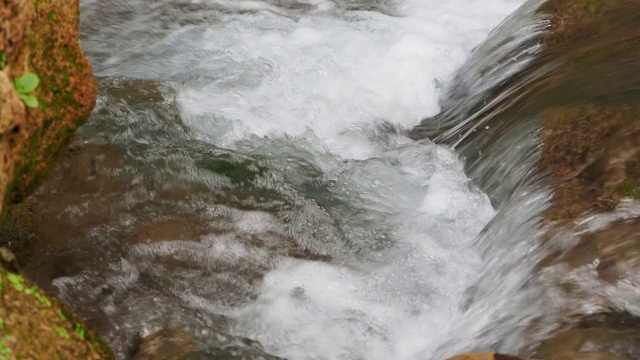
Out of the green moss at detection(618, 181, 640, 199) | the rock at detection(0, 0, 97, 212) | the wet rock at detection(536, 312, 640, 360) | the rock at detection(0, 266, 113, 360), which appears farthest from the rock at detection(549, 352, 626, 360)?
the rock at detection(0, 0, 97, 212)

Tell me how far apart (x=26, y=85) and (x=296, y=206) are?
2.69 metres

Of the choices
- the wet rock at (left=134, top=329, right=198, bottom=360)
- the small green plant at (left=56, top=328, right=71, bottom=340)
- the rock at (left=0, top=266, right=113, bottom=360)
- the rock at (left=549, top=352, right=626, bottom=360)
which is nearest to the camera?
the rock at (left=0, top=266, right=113, bottom=360)

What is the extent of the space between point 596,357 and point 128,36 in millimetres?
6558

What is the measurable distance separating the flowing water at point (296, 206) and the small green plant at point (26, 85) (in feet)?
5.62

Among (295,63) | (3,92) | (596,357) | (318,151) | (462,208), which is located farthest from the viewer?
(295,63)

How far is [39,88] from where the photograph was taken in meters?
2.85

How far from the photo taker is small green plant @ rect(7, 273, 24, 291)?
262 centimetres

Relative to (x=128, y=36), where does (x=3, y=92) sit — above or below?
above

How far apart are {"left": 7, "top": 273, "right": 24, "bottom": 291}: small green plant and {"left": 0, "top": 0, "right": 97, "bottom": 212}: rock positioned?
0.32m

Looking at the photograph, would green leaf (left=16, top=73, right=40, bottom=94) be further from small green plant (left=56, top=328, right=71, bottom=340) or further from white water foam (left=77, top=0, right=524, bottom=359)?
white water foam (left=77, top=0, right=524, bottom=359)

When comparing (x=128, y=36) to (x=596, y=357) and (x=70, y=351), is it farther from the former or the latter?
(x=596, y=357)

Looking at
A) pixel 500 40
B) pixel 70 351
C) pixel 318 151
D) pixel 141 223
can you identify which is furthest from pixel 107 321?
pixel 500 40

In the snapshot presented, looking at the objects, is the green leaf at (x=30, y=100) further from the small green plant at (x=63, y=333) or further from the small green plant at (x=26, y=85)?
the small green plant at (x=63, y=333)

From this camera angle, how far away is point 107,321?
3939mm
